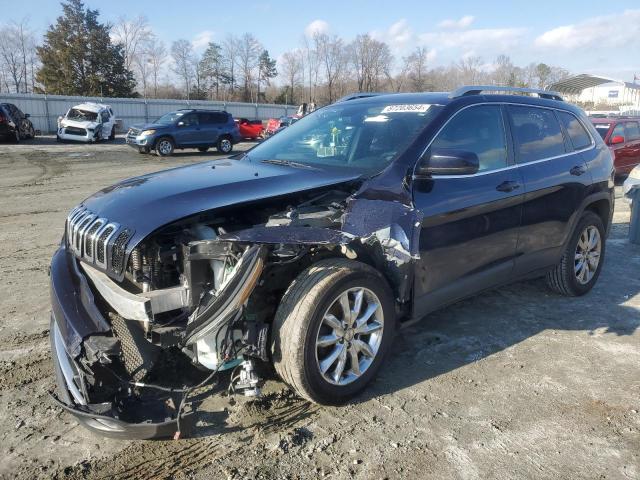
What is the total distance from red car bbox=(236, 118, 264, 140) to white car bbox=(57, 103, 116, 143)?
6.98 metres

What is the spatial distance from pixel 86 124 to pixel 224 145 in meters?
7.65

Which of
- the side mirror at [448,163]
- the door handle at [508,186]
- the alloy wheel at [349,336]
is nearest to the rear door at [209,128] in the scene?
the door handle at [508,186]

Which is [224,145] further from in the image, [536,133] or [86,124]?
[536,133]

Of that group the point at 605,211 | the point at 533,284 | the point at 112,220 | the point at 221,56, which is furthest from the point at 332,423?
the point at 221,56

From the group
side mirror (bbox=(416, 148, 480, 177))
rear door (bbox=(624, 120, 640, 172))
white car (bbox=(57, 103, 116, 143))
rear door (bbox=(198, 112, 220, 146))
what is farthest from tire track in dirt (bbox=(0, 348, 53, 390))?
white car (bbox=(57, 103, 116, 143))

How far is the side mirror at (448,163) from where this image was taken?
3.49 meters

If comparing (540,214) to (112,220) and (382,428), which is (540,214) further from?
(112,220)

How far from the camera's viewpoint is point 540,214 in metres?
4.44

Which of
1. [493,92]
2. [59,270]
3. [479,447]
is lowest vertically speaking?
[479,447]

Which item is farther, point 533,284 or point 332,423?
point 533,284

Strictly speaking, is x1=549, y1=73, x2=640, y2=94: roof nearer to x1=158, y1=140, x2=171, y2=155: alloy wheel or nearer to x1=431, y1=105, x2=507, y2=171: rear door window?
x1=158, y1=140, x2=171, y2=155: alloy wheel

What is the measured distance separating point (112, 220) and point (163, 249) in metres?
0.33

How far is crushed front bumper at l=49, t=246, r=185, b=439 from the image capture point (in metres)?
2.58

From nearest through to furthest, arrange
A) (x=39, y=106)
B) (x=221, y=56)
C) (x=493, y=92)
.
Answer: (x=493, y=92) < (x=39, y=106) < (x=221, y=56)
